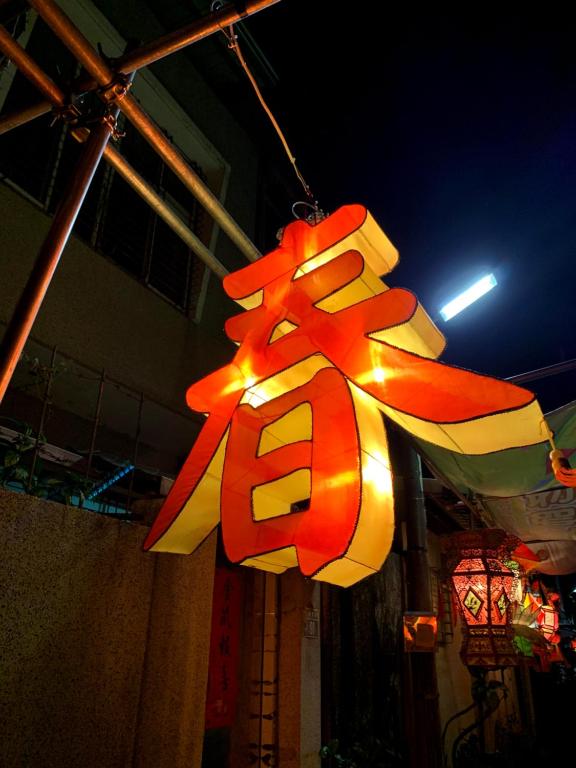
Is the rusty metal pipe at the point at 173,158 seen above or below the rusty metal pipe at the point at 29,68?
below

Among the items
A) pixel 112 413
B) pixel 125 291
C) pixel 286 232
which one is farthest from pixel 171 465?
pixel 286 232

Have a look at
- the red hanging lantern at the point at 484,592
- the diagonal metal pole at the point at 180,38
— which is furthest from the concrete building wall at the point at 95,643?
the red hanging lantern at the point at 484,592

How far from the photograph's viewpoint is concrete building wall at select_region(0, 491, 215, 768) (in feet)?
11.9

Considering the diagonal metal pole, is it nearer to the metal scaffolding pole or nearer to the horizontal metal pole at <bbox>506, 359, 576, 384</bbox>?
the metal scaffolding pole

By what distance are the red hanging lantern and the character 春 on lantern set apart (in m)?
3.87

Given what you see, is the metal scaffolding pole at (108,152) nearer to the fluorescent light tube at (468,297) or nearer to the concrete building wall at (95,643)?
the concrete building wall at (95,643)

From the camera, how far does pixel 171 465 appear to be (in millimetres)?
10086

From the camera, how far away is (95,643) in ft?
13.5

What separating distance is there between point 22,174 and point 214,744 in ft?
29.1

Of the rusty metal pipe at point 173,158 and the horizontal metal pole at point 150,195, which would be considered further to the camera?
the horizontal metal pole at point 150,195

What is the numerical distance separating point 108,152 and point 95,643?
414 cm

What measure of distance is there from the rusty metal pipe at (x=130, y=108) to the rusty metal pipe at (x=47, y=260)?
0.28m

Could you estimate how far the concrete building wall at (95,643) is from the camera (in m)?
3.63

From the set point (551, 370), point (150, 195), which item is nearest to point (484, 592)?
point (551, 370)
